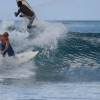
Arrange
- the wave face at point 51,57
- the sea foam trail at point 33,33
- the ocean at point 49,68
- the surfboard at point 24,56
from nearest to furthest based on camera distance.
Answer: the ocean at point 49,68, the wave face at point 51,57, the surfboard at point 24,56, the sea foam trail at point 33,33

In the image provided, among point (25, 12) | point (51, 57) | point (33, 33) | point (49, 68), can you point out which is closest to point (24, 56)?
point (49, 68)

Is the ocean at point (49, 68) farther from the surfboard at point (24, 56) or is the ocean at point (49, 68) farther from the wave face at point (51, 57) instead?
the surfboard at point (24, 56)

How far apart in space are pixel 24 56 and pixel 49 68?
1.08 metres

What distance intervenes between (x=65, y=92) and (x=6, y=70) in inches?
186

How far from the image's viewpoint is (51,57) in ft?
78.7

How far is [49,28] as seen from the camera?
25.7 m

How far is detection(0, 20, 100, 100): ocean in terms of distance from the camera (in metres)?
14.9

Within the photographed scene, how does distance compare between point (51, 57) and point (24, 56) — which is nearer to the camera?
point (24, 56)

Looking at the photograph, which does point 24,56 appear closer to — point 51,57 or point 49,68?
point 49,68

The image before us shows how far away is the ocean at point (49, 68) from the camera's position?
14.9 metres

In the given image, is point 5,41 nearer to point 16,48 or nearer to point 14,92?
point 16,48

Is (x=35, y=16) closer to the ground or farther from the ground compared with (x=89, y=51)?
farther from the ground

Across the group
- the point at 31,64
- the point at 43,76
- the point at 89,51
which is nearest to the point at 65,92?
the point at 43,76

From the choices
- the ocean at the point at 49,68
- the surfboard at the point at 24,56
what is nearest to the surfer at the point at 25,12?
the ocean at the point at 49,68
